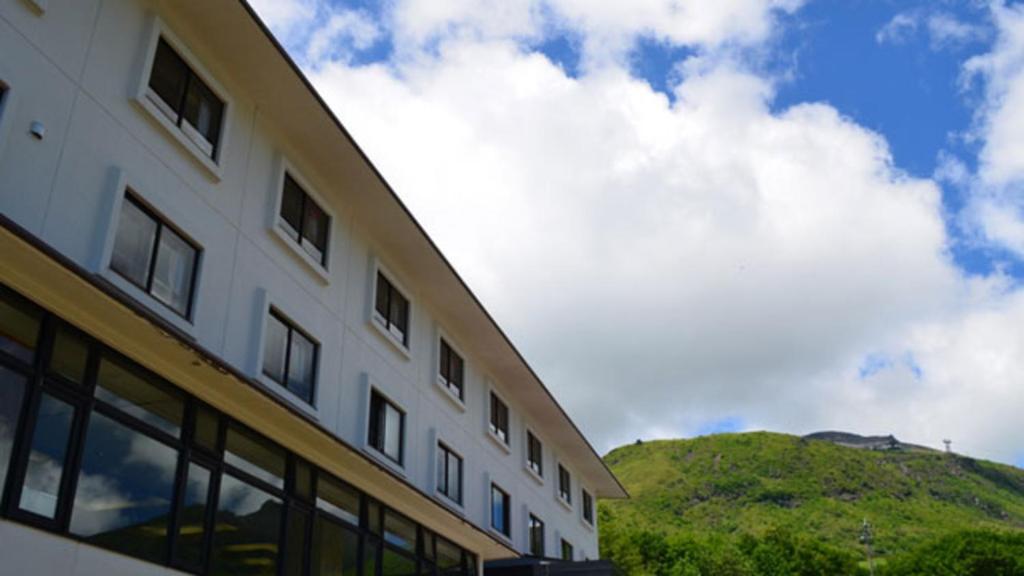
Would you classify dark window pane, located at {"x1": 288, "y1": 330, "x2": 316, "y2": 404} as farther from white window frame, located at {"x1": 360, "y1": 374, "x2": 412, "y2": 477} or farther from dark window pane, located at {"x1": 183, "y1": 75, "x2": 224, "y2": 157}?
dark window pane, located at {"x1": 183, "y1": 75, "x2": 224, "y2": 157}

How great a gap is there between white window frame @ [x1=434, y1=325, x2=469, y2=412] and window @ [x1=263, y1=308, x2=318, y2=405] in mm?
5428

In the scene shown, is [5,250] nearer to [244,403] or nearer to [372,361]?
[244,403]

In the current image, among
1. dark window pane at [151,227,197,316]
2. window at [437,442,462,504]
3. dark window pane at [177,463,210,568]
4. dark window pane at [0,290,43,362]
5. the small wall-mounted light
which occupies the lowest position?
dark window pane at [177,463,210,568]

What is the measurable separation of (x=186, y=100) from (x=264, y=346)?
3.75 metres

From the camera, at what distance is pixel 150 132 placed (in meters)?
11.8

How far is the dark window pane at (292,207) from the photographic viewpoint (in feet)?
49.5

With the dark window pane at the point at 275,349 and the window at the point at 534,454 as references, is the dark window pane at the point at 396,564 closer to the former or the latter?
the dark window pane at the point at 275,349

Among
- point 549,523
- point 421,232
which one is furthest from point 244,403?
point 549,523

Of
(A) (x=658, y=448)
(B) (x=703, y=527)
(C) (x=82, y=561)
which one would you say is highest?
(A) (x=658, y=448)

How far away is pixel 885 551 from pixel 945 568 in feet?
128

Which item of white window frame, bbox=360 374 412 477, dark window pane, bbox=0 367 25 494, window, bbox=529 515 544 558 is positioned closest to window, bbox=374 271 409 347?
white window frame, bbox=360 374 412 477

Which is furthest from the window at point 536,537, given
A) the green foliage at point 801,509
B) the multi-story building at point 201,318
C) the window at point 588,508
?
the green foliage at point 801,509

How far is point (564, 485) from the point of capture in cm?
3061

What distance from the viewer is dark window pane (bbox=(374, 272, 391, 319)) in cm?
1833
